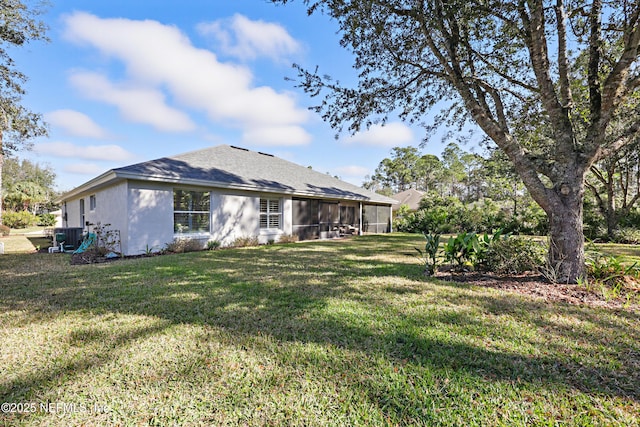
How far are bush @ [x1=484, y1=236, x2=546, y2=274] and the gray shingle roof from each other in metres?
8.85

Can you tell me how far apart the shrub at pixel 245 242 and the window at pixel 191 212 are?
1241mm

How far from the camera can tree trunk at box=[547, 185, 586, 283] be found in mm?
4941

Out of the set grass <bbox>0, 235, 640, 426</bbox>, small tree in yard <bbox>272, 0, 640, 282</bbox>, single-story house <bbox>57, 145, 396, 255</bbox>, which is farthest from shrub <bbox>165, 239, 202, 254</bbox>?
small tree in yard <bbox>272, 0, 640, 282</bbox>

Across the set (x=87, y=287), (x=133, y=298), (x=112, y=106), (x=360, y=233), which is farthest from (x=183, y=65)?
(x=360, y=233)

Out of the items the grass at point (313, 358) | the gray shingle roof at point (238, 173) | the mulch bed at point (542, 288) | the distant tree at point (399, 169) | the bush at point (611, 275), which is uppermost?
the distant tree at point (399, 169)

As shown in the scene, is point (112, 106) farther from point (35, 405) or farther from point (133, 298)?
point (35, 405)

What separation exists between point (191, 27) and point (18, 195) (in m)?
38.1

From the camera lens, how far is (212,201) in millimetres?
10633

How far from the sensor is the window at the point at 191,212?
9.76 metres

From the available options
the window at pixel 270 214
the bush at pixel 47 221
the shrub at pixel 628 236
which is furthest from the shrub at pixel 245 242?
the bush at pixel 47 221

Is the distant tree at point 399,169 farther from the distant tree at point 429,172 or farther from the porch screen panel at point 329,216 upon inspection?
the porch screen panel at point 329,216

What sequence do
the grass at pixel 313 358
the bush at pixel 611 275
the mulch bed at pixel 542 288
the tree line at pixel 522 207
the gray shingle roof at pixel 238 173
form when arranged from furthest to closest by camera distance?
the tree line at pixel 522 207, the gray shingle roof at pixel 238 173, the bush at pixel 611 275, the mulch bed at pixel 542 288, the grass at pixel 313 358

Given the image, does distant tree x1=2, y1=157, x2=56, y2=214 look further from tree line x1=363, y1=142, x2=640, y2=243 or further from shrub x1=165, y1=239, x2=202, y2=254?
tree line x1=363, y1=142, x2=640, y2=243

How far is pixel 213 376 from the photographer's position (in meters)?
2.28
